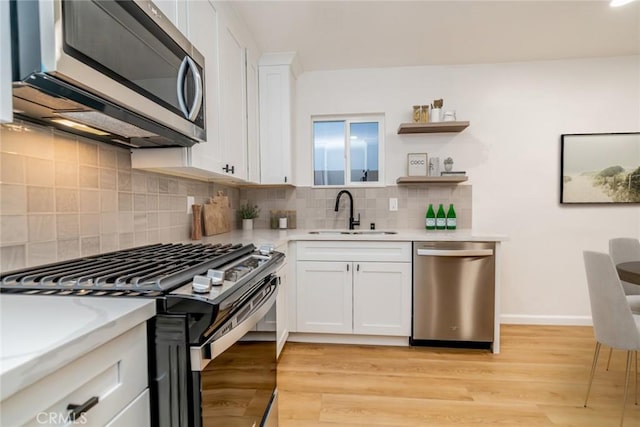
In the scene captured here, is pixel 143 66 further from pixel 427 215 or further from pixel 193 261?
pixel 427 215

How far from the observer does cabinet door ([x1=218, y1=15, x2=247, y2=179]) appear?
1.94 meters

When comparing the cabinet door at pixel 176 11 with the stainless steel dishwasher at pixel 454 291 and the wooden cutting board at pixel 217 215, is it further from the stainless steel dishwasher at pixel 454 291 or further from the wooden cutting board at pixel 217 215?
the stainless steel dishwasher at pixel 454 291

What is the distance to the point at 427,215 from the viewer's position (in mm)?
2914

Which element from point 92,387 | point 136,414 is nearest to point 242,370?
point 136,414

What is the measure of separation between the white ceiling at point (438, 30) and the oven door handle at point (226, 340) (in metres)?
1.95

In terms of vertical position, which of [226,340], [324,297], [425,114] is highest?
[425,114]

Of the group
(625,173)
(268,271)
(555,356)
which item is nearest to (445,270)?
(555,356)

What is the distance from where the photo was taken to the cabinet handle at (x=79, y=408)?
0.55 m

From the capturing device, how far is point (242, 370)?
1.03 meters

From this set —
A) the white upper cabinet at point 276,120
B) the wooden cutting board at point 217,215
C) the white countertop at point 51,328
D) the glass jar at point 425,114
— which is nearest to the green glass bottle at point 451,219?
the glass jar at point 425,114

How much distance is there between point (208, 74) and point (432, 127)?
6.32 feet

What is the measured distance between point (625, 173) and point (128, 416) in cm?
392

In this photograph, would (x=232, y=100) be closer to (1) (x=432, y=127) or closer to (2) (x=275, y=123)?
(2) (x=275, y=123)

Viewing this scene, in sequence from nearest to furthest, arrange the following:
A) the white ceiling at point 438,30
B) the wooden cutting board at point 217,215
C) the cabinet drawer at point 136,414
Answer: the cabinet drawer at point 136,414, the white ceiling at point 438,30, the wooden cutting board at point 217,215
